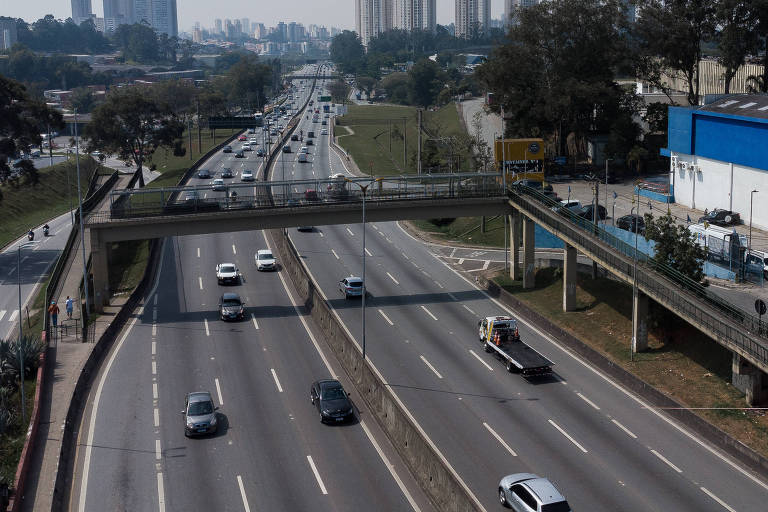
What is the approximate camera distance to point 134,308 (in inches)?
2224

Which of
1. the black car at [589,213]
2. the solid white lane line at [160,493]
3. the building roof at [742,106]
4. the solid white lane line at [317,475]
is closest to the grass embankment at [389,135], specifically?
the building roof at [742,106]

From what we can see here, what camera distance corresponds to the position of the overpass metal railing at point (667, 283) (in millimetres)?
36969

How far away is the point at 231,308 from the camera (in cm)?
5297

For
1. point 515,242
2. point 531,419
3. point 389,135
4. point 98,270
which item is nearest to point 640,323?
point 531,419

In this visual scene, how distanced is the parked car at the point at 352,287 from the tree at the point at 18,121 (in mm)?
39272

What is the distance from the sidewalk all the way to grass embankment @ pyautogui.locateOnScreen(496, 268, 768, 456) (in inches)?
987

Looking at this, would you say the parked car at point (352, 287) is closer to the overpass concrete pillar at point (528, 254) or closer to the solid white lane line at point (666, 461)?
the overpass concrete pillar at point (528, 254)

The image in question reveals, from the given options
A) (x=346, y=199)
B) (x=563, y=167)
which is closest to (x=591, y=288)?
(x=346, y=199)

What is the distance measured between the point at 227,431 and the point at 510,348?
14.6 m

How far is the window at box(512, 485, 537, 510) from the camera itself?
2820 centimetres

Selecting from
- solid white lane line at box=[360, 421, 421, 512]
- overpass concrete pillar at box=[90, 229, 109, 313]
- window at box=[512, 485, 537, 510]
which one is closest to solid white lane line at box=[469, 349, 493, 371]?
solid white lane line at box=[360, 421, 421, 512]

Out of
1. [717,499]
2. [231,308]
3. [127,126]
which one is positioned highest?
[127,126]

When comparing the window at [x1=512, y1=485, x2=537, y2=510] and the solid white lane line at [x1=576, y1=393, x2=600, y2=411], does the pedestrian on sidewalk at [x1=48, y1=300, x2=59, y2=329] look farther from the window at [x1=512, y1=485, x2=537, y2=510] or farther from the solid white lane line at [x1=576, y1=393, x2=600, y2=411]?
the window at [x1=512, y1=485, x2=537, y2=510]

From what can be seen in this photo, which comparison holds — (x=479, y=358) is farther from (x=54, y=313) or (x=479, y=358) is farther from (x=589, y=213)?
(x=54, y=313)
